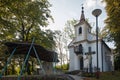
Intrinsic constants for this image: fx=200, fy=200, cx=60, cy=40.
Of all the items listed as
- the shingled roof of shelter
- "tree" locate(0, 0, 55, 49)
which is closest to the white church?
"tree" locate(0, 0, 55, 49)

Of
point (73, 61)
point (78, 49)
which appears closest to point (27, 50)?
point (78, 49)

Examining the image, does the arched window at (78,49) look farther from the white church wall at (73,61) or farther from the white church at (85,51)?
the white church wall at (73,61)

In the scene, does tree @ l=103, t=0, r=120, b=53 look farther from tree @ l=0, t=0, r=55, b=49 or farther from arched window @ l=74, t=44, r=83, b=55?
tree @ l=0, t=0, r=55, b=49

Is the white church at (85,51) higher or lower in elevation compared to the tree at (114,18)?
lower

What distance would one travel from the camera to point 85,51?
31.7m

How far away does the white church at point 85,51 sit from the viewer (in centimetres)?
3012

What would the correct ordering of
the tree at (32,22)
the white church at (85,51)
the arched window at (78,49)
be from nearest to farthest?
1. the tree at (32,22)
2. the white church at (85,51)
3. the arched window at (78,49)

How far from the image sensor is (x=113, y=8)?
24750mm

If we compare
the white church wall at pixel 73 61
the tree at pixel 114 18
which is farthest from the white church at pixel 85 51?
the tree at pixel 114 18

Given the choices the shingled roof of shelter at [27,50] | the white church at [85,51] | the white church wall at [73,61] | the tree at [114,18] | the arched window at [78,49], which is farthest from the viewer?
the white church wall at [73,61]

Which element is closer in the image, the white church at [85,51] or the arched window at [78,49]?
the white church at [85,51]

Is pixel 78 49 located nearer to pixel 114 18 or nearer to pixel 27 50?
pixel 114 18

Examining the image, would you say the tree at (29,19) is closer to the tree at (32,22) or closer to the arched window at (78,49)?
the tree at (32,22)

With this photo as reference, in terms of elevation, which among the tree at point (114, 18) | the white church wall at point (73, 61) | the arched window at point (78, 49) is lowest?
the white church wall at point (73, 61)
